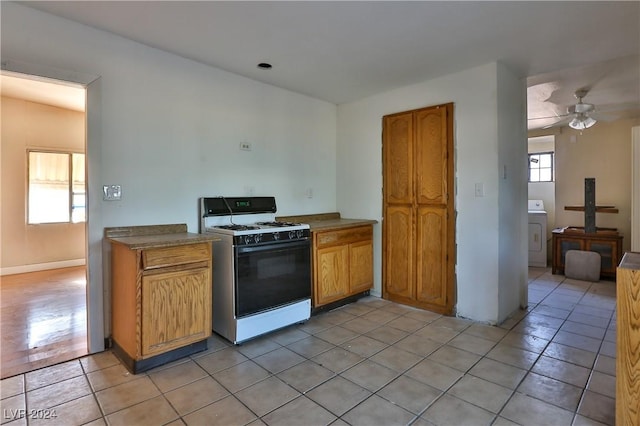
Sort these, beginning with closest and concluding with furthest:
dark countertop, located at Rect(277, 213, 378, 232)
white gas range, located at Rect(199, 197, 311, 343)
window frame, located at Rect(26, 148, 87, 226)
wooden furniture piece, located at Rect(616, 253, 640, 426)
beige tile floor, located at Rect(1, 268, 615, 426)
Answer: wooden furniture piece, located at Rect(616, 253, 640, 426), beige tile floor, located at Rect(1, 268, 615, 426), white gas range, located at Rect(199, 197, 311, 343), dark countertop, located at Rect(277, 213, 378, 232), window frame, located at Rect(26, 148, 87, 226)

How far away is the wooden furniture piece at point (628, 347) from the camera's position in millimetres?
1615

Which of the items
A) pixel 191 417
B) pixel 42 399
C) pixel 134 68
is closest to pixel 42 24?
pixel 134 68

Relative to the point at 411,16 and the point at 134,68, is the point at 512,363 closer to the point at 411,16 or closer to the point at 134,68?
the point at 411,16

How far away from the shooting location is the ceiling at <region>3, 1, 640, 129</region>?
2.19m

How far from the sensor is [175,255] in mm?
2395

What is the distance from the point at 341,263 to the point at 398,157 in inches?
53.1

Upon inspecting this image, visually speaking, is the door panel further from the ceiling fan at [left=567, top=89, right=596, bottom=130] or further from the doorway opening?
the doorway opening

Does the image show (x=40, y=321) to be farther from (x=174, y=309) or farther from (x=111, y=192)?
(x=174, y=309)

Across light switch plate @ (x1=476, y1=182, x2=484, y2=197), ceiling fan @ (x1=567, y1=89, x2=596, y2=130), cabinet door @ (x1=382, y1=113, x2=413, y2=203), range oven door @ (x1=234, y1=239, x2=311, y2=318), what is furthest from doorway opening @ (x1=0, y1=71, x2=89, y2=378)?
ceiling fan @ (x1=567, y1=89, x2=596, y2=130)

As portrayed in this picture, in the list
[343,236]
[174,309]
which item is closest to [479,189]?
[343,236]

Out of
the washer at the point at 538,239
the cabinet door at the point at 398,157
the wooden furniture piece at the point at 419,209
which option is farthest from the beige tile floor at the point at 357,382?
the washer at the point at 538,239

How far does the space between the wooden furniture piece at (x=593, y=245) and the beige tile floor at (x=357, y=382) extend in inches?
82.9

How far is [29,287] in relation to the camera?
172 inches

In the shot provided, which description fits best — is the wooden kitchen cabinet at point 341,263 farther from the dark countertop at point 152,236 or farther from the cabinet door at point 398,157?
the dark countertop at point 152,236
